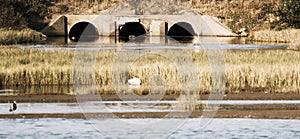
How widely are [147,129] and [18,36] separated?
37.7 meters

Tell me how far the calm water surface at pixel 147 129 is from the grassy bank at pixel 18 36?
2897cm

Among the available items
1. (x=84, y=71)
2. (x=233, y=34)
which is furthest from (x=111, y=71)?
(x=233, y=34)

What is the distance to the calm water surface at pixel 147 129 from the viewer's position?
15.1 meters

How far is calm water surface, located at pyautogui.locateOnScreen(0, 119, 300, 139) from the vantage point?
49.6ft

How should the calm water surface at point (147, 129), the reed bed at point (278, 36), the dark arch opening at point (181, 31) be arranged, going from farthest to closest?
the dark arch opening at point (181, 31) → the reed bed at point (278, 36) → the calm water surface at point (147, 129)

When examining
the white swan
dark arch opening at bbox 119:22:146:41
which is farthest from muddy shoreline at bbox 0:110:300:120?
dark arch opening at bbox 119:22:146:41

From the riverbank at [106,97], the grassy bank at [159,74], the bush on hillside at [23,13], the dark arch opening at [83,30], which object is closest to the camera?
the riverbank at [106,97]

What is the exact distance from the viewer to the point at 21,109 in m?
18.6

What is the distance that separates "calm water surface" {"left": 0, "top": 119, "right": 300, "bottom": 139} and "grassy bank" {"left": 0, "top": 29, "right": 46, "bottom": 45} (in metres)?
29.0

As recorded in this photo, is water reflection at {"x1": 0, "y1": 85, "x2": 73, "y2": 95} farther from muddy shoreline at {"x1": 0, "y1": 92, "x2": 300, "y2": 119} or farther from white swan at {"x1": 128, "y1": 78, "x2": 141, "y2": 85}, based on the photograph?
white swan at {"x1": 128, "y1": 78, "x2": 141, "y2": 85}

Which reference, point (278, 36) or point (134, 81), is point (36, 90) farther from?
point (278, 36)

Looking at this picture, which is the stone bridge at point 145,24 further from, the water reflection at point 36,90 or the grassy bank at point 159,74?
the water reflection at point 36,90

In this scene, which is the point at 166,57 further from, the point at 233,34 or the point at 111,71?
the point at 233,34

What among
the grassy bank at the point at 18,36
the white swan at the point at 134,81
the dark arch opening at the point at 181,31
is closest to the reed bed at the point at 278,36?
the dark arch opening at the point at 181,31
